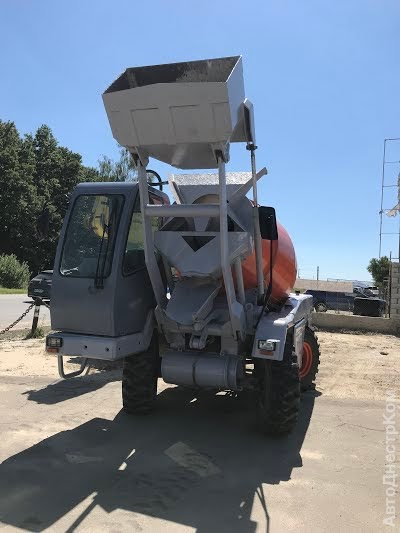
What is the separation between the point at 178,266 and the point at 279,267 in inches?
65.2

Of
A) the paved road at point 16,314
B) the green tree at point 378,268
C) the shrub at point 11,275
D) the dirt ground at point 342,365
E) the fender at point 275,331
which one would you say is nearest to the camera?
the fender at point 275,331

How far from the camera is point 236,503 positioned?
12.5ft

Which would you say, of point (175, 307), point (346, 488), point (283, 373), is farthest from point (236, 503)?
point (175, 307)

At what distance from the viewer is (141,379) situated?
569cm

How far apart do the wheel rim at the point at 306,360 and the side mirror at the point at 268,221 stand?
107 inches

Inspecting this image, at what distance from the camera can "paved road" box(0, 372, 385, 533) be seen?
3568mm

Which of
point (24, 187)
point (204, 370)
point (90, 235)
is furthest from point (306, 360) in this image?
point (24, 187)

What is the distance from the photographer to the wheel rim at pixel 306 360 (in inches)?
284

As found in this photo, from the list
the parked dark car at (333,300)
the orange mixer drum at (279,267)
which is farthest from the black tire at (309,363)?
the parked dark car at (333,300)

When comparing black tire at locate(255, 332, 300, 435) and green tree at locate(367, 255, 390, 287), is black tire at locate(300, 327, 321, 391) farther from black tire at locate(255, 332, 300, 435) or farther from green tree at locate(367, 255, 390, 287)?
green tree at locate(367, 255, 390, 287)

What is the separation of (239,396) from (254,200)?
9.86ft

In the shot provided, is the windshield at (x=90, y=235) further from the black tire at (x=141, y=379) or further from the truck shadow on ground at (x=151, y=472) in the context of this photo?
the truck shadow on ground at (x=151, y=472)

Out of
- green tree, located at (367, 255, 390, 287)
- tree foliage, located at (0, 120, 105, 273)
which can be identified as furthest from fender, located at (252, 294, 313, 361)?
green tree, located at (367, 255, 390, 287)

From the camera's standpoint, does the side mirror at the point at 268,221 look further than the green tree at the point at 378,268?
No
